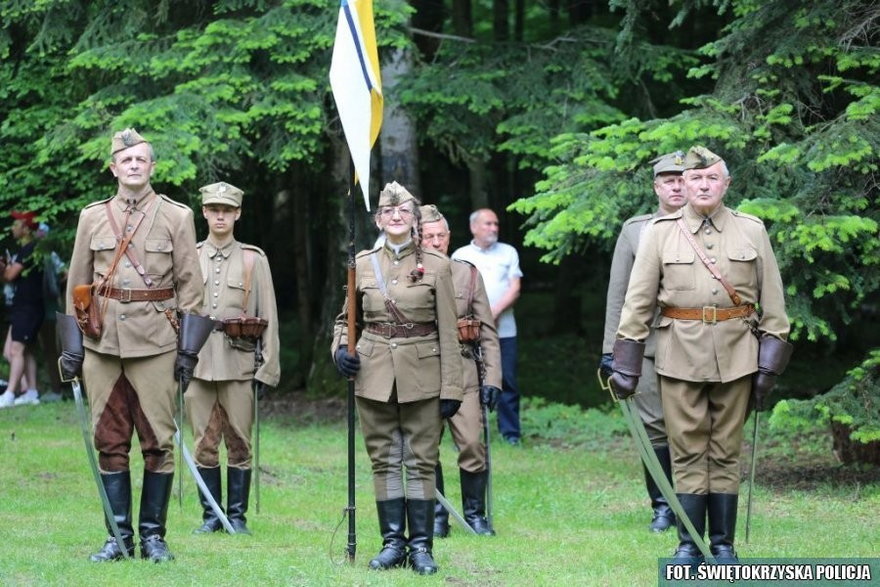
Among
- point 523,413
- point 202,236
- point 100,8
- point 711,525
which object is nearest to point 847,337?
point 523,413

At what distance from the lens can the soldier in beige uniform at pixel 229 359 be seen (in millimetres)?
9172

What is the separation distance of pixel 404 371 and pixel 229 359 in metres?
2.13

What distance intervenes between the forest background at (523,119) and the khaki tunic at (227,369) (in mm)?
2461

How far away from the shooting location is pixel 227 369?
916 centimetres

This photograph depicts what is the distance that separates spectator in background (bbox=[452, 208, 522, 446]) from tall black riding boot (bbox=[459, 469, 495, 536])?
332cm

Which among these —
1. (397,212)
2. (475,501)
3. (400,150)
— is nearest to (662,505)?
(475,501)

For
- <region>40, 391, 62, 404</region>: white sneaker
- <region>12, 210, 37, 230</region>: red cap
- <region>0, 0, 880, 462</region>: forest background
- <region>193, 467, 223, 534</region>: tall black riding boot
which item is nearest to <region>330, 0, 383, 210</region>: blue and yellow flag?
<region>193, 467, 223, 534</region>: tall black riding boot

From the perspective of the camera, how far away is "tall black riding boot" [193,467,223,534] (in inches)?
358

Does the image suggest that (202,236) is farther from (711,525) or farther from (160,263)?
(711,525)

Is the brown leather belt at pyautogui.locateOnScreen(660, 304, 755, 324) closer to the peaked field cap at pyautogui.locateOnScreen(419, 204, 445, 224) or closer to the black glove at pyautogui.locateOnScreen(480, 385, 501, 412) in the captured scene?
the black glove at pyautogui.locateOnScreen(480, 385, 501, 412)

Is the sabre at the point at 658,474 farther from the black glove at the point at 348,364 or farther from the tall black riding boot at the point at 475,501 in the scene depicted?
the tall black riding boot at the point at 475,501

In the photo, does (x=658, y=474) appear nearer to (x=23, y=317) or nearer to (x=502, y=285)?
(x=502, y=285)

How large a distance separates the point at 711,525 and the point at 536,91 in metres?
7.64

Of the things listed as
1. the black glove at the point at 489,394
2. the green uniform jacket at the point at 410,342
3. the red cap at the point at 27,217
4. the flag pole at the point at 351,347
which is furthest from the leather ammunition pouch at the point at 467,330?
the red cap at the point at 27,217
